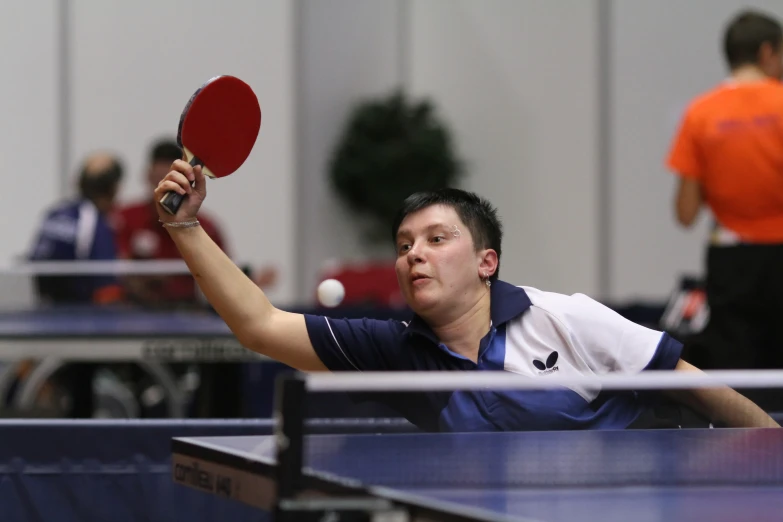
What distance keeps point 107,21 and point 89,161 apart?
3.22 metres

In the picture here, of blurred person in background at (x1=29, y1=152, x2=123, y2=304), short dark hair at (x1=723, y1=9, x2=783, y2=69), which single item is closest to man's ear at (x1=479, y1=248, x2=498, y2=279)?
short dark hair at (x1=723, y1=9, x2=783, y2=69)

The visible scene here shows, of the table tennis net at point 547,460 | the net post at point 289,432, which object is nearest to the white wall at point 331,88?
the table tennis net at point 547,460

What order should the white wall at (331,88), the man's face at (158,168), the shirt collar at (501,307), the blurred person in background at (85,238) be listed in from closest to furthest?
the shirt collar at (501,307), the man's face at (158,168), the blurred person in background at (85,238), the white wall at (331,88)

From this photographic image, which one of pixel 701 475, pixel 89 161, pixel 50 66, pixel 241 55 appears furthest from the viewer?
pixel 241 55

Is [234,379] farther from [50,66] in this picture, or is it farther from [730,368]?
[50,66]

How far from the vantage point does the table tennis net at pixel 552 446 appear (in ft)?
5.18

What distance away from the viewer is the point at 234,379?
475 centimetres

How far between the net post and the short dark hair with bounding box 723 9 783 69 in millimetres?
2871

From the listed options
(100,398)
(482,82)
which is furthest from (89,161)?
(482,82)

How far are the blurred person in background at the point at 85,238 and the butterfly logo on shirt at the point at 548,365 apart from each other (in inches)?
158

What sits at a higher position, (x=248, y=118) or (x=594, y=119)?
(x=594, y=119)

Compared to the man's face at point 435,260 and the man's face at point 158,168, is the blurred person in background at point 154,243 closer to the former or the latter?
the man's face at point 158,168

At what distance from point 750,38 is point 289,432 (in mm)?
2903

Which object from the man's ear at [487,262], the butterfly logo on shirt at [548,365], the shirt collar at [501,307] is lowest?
the butterfly logo on shirt at [548,365]
